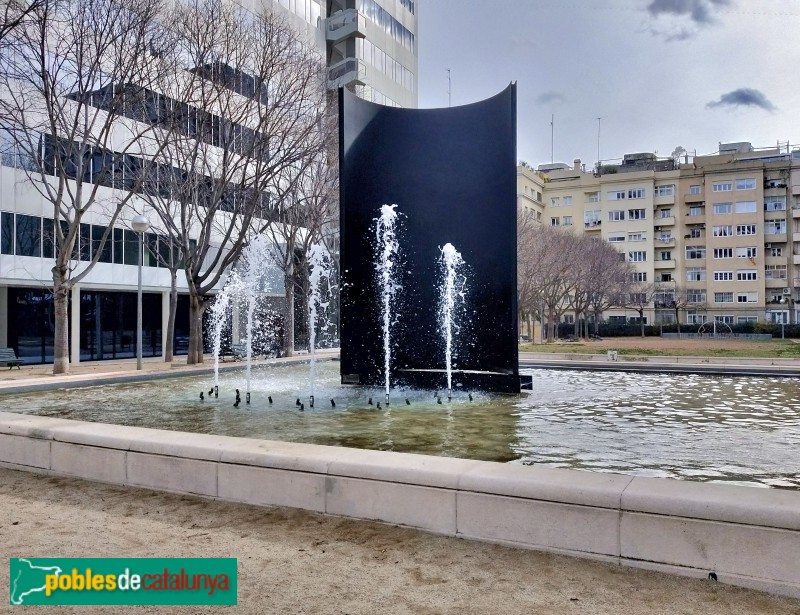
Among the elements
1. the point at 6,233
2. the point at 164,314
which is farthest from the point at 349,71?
the point at 6,233

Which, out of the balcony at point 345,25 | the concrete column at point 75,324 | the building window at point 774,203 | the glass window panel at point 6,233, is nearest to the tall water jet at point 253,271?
the concrete column at point 75,324

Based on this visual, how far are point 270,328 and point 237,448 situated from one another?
30120 mm

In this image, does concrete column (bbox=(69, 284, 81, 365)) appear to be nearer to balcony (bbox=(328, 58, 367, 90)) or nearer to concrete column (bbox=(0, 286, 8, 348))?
concrete column (bbox=(0, 286, 8, 348))

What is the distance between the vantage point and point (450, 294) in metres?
12.9

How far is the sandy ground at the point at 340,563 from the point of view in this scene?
12.1ft

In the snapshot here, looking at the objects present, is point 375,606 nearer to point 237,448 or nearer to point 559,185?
point 237,448

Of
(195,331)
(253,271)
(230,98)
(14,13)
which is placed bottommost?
(195,331)

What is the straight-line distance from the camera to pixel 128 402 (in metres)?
11.7

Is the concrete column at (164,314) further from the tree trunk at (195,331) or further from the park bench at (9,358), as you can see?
the tree trunk at (195,331)

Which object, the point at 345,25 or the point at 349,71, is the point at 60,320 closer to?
the point at 349,71

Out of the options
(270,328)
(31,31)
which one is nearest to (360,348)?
(31,31)

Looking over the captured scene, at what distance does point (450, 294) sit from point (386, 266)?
1.36 m

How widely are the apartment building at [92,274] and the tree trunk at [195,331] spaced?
351 centimetres

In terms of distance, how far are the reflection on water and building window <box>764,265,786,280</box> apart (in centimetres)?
6049
